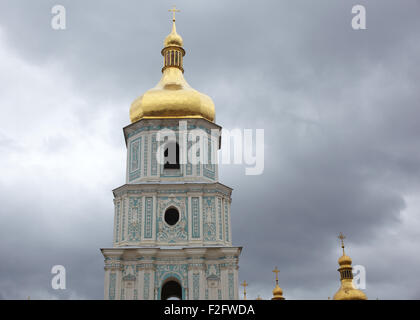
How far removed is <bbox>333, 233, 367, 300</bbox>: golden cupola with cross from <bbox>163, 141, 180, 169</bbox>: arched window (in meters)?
18.4

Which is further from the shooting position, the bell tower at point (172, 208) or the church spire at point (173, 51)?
the church spire at point (173, 51)

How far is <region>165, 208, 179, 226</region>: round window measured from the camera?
2359 cm

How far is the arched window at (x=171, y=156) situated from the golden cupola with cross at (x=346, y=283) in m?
18.4

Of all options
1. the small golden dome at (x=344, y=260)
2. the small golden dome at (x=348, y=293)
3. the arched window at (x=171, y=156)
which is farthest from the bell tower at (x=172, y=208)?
the small golden dome at (x=344, y=260)

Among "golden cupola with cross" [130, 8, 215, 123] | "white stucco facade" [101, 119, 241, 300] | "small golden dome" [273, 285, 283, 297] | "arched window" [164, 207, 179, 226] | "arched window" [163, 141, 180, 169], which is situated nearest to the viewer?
"white stucco facade" [101, 119, 241, 300]

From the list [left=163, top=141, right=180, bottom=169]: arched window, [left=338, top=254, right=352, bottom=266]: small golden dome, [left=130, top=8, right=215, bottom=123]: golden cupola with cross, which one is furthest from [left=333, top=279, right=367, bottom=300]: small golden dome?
[left=163, top=141, right=180, bottom=169]: arched window

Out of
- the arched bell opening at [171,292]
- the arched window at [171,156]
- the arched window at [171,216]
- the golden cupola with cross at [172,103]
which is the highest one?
the golden cupola with cross at [172,103]

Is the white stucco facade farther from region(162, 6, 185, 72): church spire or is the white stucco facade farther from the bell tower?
region(162, 6, 185, 72): church spire

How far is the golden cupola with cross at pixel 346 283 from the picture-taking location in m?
36.4

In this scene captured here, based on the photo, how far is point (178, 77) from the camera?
28.0 metres

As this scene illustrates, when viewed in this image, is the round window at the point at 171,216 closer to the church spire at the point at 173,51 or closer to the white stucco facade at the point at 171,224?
the white stucco facade at the point at 171,224

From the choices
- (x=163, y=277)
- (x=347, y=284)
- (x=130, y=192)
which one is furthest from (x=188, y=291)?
(x=347, y=284)

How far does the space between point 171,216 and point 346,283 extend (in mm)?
19385
